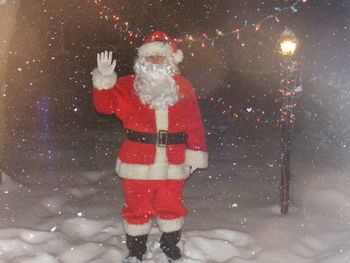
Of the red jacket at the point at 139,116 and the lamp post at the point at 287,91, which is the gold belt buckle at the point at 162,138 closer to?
the red jacket at the point at 139,116

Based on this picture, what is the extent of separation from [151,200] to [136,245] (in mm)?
424

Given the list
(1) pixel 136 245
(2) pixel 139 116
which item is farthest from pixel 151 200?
(2) pixel 139 116

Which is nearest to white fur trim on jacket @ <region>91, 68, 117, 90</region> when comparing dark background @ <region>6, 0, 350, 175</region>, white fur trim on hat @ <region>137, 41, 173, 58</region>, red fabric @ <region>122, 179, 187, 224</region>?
white fur trim on hat @ <region>137, 41, 173, 58</region>

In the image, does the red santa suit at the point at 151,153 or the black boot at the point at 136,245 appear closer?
the red santa suit at the point at 151,153

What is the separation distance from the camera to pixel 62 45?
36.5 feet

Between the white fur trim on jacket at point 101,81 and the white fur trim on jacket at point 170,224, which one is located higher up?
the white fur trim on jacket at point 101,81

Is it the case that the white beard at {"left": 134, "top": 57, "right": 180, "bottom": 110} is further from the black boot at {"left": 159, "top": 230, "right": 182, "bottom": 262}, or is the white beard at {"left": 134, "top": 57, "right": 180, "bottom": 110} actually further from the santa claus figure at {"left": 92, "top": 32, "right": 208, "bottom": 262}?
the black boot at {"left": 159, "top": 230, "right": 182, "bottom": 262}

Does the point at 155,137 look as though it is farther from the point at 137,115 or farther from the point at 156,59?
the point at 156,59

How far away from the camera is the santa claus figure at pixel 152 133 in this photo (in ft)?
11.1

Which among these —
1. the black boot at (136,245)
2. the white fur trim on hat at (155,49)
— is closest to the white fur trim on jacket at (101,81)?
the white fur trim on hat at (155,49)

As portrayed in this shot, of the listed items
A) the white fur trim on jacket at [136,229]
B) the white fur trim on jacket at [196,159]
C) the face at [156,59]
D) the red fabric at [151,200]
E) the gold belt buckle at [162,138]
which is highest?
the face at [156,59]

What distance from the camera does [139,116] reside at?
341cm

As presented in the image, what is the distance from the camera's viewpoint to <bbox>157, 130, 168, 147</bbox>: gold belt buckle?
11.2ft

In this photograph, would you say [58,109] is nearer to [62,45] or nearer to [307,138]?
[62,45]
